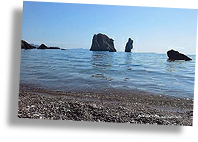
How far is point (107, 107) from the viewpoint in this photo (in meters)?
3.98

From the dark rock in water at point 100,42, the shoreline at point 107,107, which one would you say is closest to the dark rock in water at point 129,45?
Result: the dark rock in water at point 100,42

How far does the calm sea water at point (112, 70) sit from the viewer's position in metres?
3.90

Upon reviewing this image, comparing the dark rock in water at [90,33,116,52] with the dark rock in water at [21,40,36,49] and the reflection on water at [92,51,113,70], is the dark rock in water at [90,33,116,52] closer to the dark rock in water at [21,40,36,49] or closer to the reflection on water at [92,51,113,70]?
the reflection on water at [92,51,113,70]

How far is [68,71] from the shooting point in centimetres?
405

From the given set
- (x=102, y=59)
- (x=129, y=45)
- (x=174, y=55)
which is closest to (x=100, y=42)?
(x=102, y=59)

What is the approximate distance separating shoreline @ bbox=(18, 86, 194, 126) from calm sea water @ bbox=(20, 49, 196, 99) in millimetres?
268

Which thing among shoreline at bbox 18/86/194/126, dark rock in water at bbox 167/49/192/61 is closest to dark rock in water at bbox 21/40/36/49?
shoreline at bbox 18/86/194/126

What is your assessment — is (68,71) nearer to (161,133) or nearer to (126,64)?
(126,64)

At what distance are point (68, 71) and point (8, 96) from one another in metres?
1.30

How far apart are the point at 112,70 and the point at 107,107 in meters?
0.83

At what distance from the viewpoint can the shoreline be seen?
362 centimetres

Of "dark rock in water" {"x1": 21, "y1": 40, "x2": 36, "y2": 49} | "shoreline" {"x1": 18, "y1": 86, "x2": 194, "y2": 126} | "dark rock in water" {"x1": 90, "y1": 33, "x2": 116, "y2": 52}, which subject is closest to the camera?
"dark rock in water" {"x1": 21, "y1": 40, "x2": 36, "y2": 49}

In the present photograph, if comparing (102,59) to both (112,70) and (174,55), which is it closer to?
(112,70)

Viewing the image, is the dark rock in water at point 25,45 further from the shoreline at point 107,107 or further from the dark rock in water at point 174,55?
the dark rock in water at point 174,55
